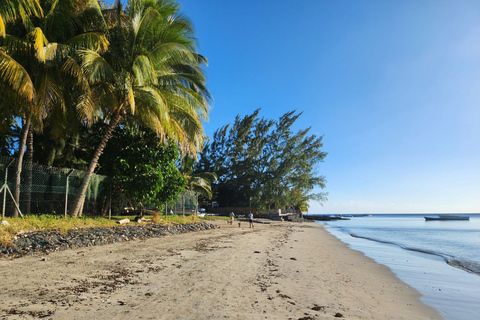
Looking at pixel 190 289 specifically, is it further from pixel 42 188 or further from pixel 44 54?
pixel 42 188

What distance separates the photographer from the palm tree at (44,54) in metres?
8.54

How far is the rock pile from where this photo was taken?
692 cm

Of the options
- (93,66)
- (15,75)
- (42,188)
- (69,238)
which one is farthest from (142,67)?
(69,238)

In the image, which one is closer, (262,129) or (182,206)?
(182,206)

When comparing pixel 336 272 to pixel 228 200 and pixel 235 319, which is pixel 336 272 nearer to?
pixel 235 319

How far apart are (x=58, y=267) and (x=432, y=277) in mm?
8920

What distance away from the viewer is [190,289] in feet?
16.1

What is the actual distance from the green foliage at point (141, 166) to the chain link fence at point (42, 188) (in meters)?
1.31

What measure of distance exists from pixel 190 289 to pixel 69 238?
17.1ft

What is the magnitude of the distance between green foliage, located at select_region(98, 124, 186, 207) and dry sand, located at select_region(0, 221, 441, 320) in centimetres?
608

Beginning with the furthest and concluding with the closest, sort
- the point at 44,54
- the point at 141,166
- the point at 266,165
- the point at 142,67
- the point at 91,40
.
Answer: the point at 266,165 < the point at 141,166 < the point at 142,67 < the point at 91,40 < the point at 44,54

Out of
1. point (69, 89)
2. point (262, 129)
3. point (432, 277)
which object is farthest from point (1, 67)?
point (262, 129)

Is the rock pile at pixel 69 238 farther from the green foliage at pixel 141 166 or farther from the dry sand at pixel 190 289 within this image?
the green foliage at pixel 141 166

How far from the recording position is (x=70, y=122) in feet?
41.2
